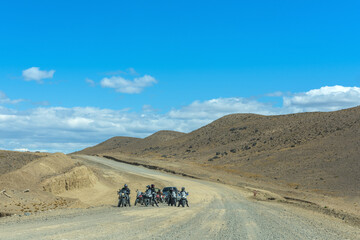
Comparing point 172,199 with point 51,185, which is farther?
point 51,185

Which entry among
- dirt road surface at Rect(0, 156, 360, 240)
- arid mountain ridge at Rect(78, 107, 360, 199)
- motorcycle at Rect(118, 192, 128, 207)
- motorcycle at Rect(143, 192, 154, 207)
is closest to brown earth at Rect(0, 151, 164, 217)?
motorcycle at Rect(118, 192, 128, 207)

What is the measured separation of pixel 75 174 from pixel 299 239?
30.4 meters

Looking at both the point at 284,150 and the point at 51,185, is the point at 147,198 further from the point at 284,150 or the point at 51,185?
the point at 284,150

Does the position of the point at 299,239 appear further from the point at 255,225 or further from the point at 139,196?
the point at 139,196

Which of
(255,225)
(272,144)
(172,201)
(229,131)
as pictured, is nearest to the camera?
(255,225)

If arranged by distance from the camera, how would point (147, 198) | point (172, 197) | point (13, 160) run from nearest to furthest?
1. point (147, 198)
2. point (172, 197)
3. point (13, 160)

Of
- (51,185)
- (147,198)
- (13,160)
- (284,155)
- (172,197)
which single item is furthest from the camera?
(284,155)

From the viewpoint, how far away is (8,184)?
1212 inches

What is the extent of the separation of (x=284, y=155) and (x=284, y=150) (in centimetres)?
565

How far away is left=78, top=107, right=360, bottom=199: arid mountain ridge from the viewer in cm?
6444

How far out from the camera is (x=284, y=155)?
270 feet

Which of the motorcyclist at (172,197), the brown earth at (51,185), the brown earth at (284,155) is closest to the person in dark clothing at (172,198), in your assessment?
the motorcyclist at (172,197)

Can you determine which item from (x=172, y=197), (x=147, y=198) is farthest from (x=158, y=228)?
(x=172, y=197)

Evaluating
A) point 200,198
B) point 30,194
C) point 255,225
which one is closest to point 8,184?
point 30,194
